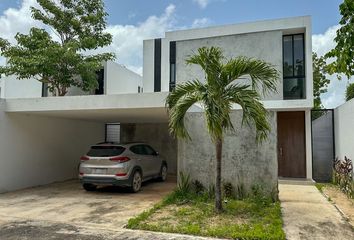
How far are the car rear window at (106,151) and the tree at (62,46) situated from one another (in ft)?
Answer: 19.4

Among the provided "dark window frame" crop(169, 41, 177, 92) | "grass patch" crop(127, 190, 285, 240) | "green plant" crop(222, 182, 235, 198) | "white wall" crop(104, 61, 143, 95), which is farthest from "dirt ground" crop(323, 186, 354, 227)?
"white wall" crop(104, 61, 143, 95)

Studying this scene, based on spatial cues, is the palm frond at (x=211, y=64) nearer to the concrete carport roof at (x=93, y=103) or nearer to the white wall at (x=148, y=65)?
the concrete carport roof at (x=93, y=103)

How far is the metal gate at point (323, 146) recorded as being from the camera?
13.1 meters

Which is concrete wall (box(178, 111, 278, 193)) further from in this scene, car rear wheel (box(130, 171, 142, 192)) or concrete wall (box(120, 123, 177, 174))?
concrete wall (box(120, 123, 177, 174))

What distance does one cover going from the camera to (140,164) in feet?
33.9

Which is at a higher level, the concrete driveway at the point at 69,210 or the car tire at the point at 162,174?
the car tire at the point at 162,174

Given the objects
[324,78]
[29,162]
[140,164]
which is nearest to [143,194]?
[140,164]

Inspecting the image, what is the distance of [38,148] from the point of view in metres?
11.3

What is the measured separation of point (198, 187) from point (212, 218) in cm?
205

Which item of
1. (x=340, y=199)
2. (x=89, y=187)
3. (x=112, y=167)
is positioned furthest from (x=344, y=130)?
(x=89, y=187)

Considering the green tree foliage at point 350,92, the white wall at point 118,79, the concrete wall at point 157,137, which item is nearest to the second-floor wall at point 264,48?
the concrete wall at point 157,137

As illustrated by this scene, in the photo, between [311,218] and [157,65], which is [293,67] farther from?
[311,218]

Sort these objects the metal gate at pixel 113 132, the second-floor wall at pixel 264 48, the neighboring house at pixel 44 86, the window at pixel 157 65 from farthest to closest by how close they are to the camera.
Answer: the neighboring house at pixel 44 86
the metal gate at pixel 113 132
the window at pixel 157 65
the second-floor wall at pixel 264 48

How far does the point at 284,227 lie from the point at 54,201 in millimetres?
6040
